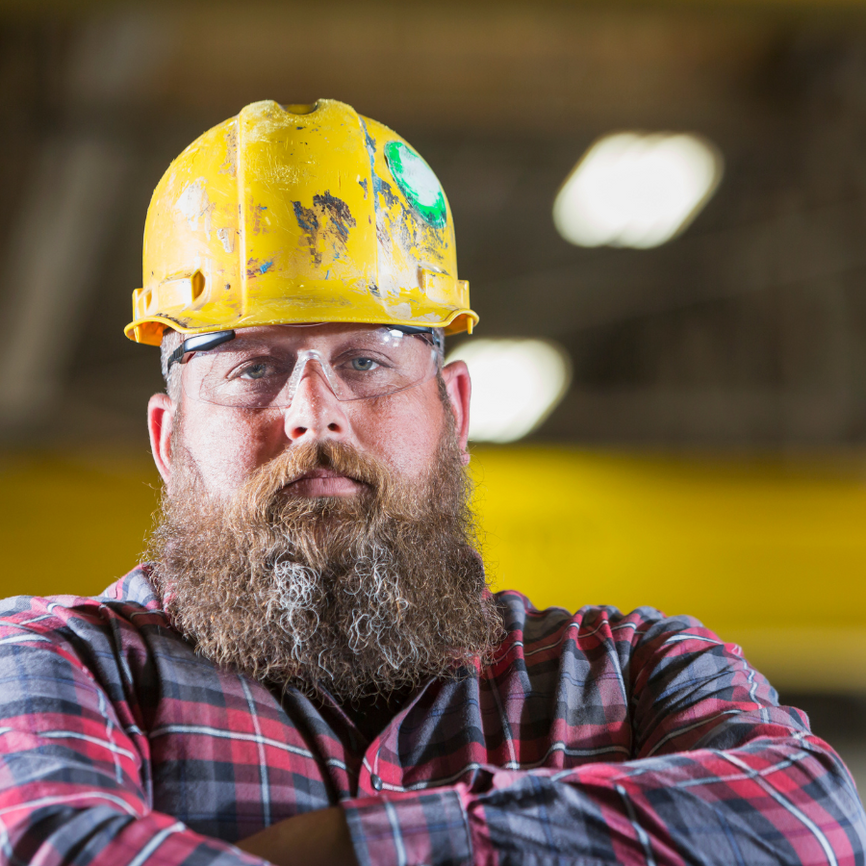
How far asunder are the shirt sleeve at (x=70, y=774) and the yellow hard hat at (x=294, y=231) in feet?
2.95

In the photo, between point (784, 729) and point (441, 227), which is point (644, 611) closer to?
point (784, 729)

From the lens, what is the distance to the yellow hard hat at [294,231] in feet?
7.20

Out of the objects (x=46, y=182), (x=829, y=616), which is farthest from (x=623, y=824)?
(x=829, y=616)

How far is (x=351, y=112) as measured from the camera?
242 cm

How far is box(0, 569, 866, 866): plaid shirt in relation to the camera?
1390 mm

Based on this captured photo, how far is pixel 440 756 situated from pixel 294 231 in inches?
51.9

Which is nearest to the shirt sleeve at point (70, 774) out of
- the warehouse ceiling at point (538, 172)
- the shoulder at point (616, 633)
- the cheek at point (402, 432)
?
the cheek at point (402, 432)

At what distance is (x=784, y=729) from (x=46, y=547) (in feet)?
25.2

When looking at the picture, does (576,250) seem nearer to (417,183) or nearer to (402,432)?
(417,183)

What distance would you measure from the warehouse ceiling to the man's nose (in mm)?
3304

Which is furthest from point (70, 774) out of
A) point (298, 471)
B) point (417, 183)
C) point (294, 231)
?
point (417, 183)

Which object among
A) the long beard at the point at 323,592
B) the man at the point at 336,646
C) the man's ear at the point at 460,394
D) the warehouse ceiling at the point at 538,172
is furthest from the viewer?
the warehouse ceiling at the point at 538,172

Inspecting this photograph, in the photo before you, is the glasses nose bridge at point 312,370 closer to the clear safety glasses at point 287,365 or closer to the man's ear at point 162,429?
the clear safety glasses at point 287,365

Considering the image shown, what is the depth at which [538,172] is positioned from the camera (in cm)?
1005
